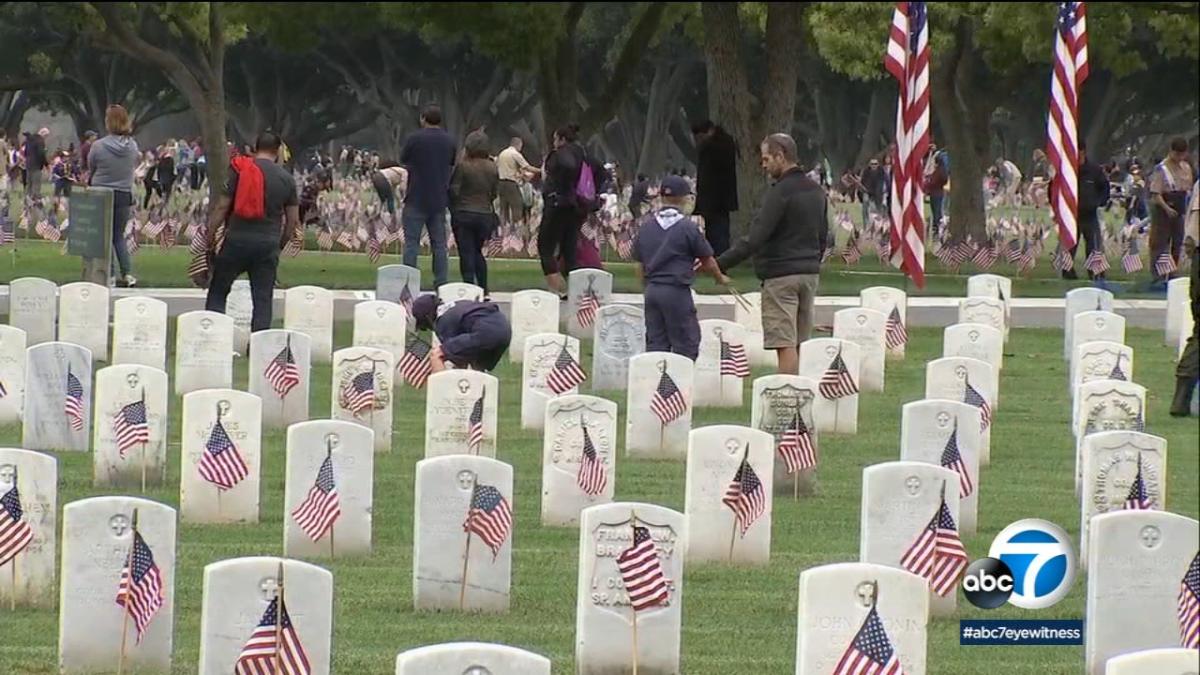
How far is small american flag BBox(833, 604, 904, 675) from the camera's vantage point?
7.89m

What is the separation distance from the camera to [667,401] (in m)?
14.5

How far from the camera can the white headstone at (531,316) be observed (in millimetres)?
19297

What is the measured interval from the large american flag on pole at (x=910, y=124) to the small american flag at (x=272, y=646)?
8879 mm

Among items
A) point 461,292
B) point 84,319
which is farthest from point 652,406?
point 84,319

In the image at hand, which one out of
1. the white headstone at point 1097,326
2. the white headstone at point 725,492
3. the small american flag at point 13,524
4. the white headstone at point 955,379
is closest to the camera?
the small american flag at point 13,524

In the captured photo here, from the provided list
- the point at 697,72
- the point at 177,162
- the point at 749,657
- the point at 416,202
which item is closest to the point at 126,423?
the point at 749,657

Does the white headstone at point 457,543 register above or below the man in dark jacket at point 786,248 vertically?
below

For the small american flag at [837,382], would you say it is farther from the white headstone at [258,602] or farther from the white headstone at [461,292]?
the white headstone at [258,602]

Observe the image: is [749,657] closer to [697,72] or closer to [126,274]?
[126,274]

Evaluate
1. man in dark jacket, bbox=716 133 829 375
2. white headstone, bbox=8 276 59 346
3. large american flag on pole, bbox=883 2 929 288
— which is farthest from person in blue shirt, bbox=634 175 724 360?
white headstone, bbox=8 276 59 346

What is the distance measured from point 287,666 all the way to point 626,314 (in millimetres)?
9984

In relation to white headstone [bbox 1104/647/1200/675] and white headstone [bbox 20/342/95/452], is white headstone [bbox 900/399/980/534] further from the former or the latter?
white headstone [bbox 1104/647/1200/675]

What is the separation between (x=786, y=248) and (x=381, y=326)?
4.47 metres

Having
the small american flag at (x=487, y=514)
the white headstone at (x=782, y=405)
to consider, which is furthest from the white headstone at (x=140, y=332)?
the small american flag at (x=487, y=514)
